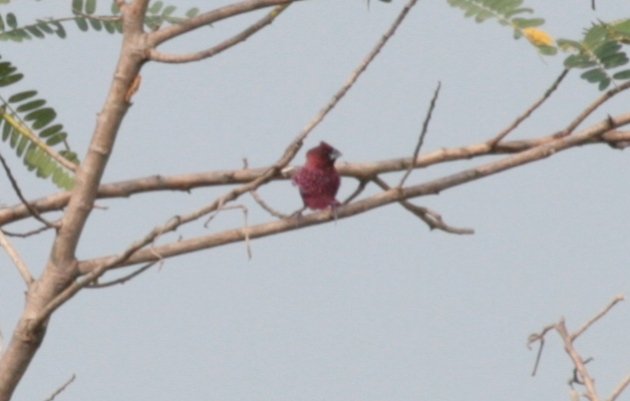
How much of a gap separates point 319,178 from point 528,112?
33cm

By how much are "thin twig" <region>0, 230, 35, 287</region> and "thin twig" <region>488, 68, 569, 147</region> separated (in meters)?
0.70

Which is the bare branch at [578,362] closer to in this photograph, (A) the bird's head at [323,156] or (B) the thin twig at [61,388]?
(A) the bird's head at [323,156]

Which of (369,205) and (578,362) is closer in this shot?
(578,362)

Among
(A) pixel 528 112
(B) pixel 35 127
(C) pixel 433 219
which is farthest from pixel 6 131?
(A) pixel 528 112

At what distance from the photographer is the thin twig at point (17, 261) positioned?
1984mm

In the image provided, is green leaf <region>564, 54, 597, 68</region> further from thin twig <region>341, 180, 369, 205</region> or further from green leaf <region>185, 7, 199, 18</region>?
green leaf <region>185, 7, 199, 18</region>

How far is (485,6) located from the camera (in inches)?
76.4

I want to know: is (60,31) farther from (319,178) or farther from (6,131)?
(319,178)

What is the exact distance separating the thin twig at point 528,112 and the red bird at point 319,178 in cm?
24

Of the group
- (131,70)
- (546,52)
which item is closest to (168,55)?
(131,70)

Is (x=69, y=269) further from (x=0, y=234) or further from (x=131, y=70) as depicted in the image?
(x=131, y=70)

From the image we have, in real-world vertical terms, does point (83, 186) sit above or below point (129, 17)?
below

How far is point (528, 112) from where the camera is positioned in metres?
2.05

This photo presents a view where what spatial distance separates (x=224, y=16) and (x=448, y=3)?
1.02ft
